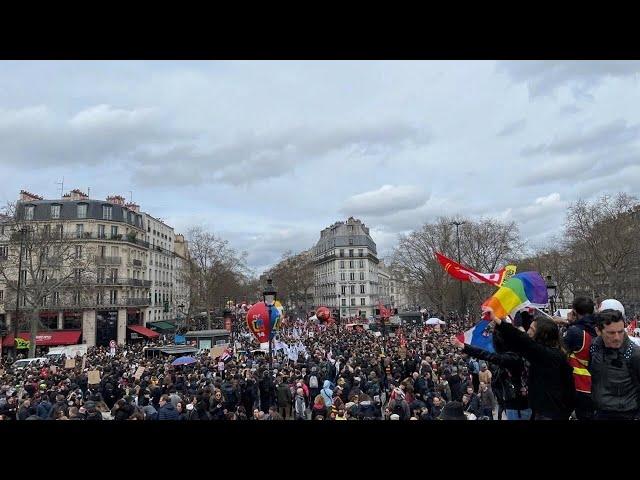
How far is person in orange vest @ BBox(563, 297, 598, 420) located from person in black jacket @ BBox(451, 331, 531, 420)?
417 mm

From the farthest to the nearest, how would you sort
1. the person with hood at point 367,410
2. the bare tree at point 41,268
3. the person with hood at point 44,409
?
the bare tree at point 41,268 → the person with hood at point 44,409 → the person with hood at point 367,410

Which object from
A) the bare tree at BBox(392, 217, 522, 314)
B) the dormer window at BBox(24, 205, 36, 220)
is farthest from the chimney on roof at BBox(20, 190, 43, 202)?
the bare tree at BBox(392, 217, 522, 314)

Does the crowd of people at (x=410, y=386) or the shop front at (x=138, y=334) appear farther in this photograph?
the shop front at (x=138, y=334)

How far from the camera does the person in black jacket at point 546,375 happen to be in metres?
3.36

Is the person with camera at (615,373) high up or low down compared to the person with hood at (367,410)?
up

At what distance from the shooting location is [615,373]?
3.18m

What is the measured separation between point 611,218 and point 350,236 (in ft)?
194

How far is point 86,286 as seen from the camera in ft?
128

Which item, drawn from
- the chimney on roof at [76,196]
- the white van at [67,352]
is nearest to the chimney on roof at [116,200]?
the chimney on roof at [76,196]

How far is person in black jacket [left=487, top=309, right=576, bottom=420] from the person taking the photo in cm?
336

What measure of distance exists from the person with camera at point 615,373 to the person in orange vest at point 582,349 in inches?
5.9

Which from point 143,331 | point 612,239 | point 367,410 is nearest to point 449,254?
point 612,239

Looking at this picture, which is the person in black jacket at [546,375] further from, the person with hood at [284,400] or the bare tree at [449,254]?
the bare tree at [449,254]
